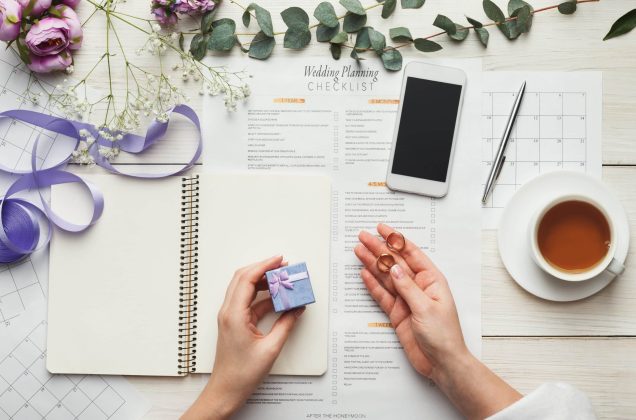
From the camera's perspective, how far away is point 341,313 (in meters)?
0.94

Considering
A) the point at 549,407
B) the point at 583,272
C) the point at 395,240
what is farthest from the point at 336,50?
the point at 549,407

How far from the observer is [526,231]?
0.92 meters

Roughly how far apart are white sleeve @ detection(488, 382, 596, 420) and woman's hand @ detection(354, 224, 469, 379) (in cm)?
10

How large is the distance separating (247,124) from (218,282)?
0.91 ft

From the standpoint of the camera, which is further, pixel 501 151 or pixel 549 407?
pixel 501 151

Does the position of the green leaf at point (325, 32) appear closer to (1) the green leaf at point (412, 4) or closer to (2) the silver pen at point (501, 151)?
(1) the green leaf at point (412, 4)

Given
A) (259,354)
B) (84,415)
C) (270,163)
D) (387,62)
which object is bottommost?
(84,415)

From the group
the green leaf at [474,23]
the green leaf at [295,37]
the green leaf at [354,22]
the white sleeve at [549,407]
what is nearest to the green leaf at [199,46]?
the green leaf at [295,37]

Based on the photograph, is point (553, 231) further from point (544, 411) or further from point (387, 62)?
point (387, 62)

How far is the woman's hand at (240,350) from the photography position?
859mm

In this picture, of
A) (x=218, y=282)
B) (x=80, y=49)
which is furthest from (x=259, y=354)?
(x=80, y=49)

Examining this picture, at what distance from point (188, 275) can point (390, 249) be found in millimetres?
Answer: 347

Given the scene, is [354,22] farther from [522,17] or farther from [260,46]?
[522,17]

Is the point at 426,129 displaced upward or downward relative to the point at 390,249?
upward
